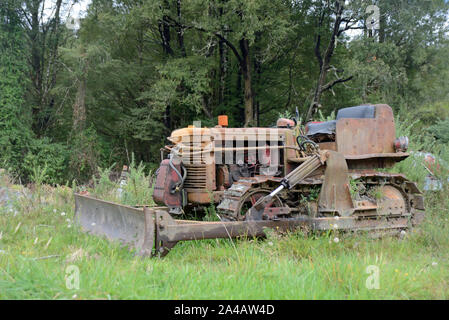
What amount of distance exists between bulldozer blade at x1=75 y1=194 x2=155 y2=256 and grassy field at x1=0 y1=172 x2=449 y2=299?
19 cm

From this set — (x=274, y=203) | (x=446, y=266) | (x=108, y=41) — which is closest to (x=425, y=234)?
(x=446, y=266)

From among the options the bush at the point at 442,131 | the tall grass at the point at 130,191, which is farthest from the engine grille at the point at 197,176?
the bush at the point at 442,131

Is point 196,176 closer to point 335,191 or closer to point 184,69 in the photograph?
point 335,191

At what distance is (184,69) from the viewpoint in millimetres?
19109

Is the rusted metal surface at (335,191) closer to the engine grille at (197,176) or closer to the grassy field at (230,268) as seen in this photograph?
the grassy field at (230,268)

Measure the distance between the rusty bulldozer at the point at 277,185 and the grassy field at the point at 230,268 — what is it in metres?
0.28

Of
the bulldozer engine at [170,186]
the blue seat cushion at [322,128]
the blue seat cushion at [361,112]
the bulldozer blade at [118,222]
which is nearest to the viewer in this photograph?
the bulldozer blade at [118,222]

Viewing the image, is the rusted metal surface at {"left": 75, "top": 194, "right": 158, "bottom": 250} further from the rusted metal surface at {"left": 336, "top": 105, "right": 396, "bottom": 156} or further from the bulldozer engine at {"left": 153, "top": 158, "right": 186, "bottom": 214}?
the rusted metal surface at {"left": 336, "top": 105, "right": 396, "bottom": 156}

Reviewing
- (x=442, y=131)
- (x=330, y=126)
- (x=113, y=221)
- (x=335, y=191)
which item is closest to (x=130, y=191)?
(x=113, y=221)

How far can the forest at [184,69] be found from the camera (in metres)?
18.6

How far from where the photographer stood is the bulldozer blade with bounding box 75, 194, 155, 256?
4648 mm
